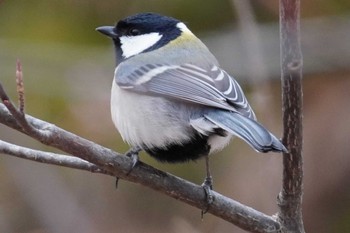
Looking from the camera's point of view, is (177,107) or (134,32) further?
(134,32)

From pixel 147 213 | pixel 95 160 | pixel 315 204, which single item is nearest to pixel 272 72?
pixel 315 204

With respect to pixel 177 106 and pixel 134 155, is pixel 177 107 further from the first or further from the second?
pixel 134 155

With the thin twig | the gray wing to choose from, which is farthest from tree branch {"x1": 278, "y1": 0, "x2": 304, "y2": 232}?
the thin twig

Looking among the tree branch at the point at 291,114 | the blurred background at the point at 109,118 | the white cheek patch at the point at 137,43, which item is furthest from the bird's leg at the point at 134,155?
the blurred background at the point at 109,118

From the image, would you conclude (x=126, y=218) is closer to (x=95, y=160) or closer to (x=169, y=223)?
(x=169, y=223)

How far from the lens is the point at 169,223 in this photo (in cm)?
384

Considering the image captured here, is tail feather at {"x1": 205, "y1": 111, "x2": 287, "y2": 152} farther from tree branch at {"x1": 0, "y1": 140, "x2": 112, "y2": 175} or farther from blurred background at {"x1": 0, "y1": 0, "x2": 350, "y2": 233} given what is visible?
blurred background at {"x1": 0, "y1": 0, "x2": 350, "y2": 233}

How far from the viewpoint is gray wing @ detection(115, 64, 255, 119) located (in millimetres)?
2467

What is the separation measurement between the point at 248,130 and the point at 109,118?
1.72 m

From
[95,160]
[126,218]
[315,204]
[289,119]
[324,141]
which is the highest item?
[289,119]

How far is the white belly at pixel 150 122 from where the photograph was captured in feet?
8.13

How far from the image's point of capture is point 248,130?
7.28ft

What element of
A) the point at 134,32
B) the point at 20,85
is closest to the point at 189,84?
the point at 134,32

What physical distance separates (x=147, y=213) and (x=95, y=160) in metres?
1.87
